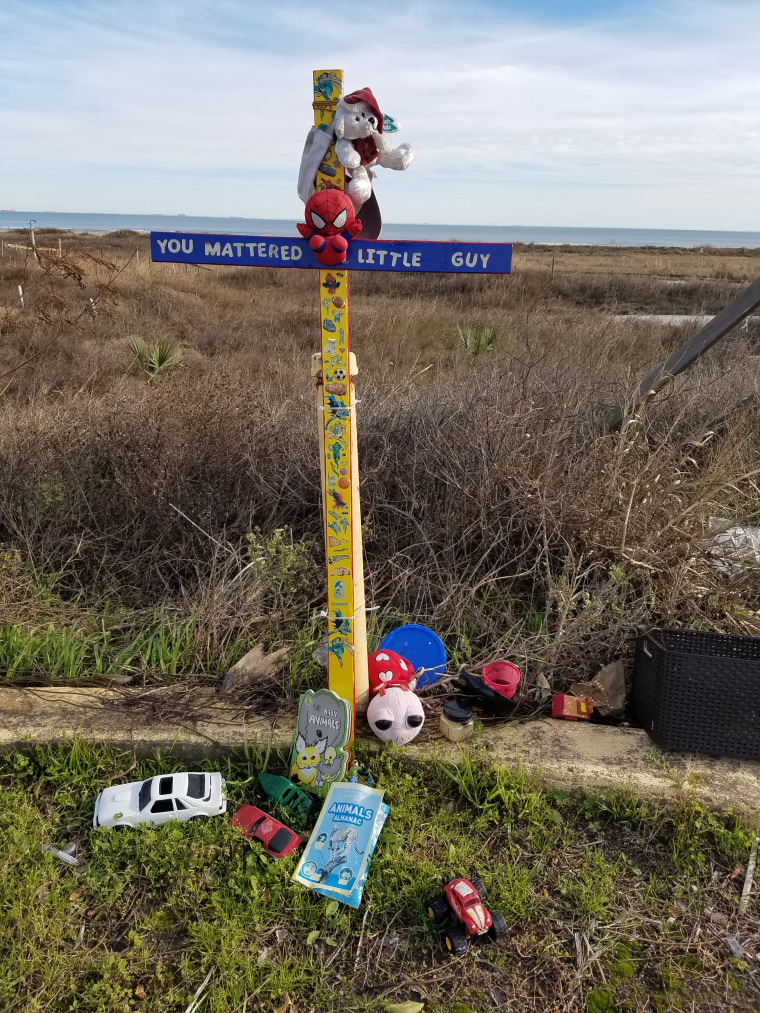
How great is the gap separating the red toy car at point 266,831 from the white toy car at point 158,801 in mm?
89

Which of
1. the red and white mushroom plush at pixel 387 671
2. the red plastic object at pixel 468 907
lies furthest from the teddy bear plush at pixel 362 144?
the red plastic object at pixel 468 907

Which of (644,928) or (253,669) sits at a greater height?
(253,669)

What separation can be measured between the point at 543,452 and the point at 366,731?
6.37 ft

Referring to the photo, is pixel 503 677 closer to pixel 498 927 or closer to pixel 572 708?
pixel 572 708

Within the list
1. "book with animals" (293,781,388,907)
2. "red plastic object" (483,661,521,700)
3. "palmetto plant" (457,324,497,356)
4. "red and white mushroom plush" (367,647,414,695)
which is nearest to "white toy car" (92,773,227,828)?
"book with animals" (293,781,388,907)

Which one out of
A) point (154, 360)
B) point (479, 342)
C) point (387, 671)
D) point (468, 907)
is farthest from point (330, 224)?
point (479, 342)

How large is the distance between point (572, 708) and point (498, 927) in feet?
3.24

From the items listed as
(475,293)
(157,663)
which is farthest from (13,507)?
(475,293)

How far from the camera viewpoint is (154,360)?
709 centimetres

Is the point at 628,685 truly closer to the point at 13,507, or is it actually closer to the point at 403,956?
the point at 403,956

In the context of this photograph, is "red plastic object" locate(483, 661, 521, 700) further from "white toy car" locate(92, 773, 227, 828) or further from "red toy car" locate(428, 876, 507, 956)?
"white toy car" locate(92, 773, 227, 828)

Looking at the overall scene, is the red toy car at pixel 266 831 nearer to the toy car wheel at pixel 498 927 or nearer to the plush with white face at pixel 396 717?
the plush with white face at pixel 396 717

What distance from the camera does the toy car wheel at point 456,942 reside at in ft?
6.18

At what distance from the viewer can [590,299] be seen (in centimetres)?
2150
